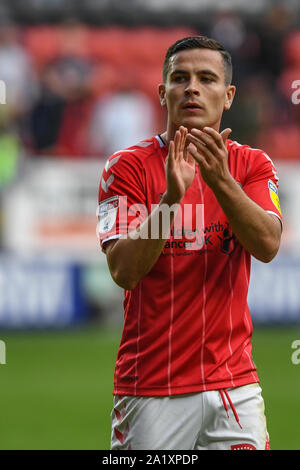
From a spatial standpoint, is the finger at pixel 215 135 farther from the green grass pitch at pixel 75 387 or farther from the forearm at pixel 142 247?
the green grass pitch at pixel 75 387

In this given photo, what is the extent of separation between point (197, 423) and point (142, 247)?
75 centimetres

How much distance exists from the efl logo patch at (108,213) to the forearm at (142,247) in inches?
6.2

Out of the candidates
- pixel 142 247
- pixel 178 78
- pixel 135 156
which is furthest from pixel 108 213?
pixel 178 78

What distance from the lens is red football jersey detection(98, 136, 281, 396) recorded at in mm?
3557

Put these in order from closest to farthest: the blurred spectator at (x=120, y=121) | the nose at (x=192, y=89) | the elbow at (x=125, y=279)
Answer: the elbow at (x=125, y=279)
the nose at (x=192, y=89)
the blurred spectator at (x=120, y=121)

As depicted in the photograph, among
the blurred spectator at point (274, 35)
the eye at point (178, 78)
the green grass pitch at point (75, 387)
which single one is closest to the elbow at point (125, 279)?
the eye at point (178, 78)

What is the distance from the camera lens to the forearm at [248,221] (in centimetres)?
331

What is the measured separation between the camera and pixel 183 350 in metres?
3.57

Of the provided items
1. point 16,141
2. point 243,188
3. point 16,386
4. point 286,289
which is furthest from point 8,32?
point 243,188

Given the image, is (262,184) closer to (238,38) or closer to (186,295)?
(186,295)

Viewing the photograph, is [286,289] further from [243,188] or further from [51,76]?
[243,188]

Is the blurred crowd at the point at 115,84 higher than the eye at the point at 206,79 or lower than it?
higher

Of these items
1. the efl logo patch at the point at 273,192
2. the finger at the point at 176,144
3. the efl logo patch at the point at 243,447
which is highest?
the finger at the point at 176,144

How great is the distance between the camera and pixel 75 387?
1038 cm
